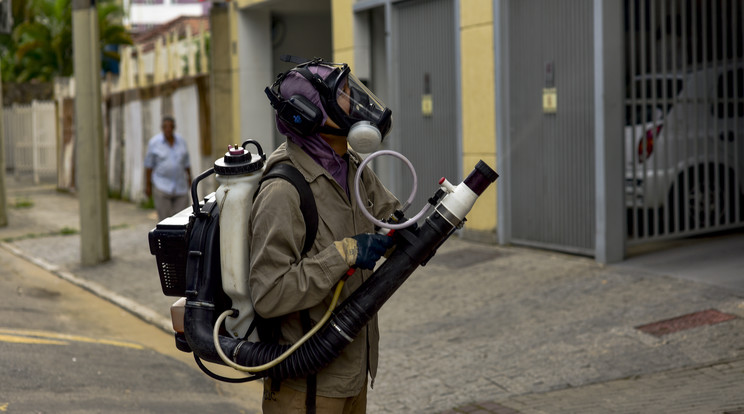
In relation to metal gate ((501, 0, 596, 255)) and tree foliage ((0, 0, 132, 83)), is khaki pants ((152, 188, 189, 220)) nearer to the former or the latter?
metal gate ((501, 0, 596, 255))

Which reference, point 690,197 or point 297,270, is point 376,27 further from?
point 297,270

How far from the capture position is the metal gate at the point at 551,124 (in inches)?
347

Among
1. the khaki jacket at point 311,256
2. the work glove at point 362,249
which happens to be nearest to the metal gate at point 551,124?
the khaki jacket at point 311,256

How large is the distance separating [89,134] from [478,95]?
4851mm

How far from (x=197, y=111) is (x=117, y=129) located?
16.3 feet

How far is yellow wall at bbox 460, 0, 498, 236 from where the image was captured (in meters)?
9.98

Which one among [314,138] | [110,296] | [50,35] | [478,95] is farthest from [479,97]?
[50,35]

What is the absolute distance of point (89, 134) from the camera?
37.0 ft

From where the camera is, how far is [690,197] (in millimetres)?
9320

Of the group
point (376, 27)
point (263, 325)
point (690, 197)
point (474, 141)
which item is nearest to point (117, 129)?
point (376, 27)

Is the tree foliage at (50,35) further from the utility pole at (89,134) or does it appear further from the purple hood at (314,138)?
the purple hood at (314,138)

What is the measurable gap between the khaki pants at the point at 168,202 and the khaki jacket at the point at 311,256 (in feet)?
28.3

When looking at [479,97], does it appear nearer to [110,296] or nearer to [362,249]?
[110,296]

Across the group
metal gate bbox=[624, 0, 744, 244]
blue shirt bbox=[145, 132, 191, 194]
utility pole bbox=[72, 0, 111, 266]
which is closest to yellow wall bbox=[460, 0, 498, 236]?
metal gate bbox=[624, 0, 744, 244]
